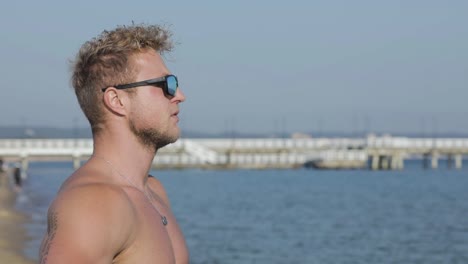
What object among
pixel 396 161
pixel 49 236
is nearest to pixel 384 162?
pixel 396 161

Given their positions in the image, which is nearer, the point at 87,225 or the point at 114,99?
the point at 87,225

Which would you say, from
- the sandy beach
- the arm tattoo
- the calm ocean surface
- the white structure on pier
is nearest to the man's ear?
the arm tattoo

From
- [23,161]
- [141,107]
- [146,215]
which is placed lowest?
[23,161]

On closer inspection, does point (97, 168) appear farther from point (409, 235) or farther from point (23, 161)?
point (23, 161)

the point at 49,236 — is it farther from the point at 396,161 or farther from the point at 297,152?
the point at 297,152

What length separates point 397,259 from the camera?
25.4m

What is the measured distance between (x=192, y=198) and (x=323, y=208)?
8.98m

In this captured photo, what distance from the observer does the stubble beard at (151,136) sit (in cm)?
308

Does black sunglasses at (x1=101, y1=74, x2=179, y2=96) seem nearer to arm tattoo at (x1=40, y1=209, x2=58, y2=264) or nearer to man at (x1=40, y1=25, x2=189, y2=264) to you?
man at (x1=40, y1=25, x2=189, y2=264)

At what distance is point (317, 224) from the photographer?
36.5m

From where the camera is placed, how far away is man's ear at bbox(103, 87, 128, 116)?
302 centimetres

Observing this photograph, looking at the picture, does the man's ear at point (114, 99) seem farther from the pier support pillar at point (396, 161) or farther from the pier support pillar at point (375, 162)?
the pier support pillar at point (375, 162)

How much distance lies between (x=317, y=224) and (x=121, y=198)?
33.9 meters

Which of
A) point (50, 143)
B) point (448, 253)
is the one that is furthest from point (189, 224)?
point (50, 143)
